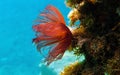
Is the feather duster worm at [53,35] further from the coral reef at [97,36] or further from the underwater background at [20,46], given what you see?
the underwater background at [20,46]

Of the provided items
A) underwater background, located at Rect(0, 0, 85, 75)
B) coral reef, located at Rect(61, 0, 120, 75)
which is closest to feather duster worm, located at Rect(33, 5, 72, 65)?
coral reef, located at Rect(61, 0, 120, 75)

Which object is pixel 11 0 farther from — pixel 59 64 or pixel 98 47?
pixel 98 47

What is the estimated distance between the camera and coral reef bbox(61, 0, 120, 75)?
1.74 m

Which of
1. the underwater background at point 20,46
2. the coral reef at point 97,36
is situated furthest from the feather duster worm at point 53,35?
the underwater background at point 20,46

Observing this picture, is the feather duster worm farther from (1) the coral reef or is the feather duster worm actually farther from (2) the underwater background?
(2) the underwater background

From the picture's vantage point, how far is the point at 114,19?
1793mm

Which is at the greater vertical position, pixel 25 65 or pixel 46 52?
pixel 25 65

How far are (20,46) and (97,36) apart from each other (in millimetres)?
25652

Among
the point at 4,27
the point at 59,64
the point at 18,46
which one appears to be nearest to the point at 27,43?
the point at 18,46

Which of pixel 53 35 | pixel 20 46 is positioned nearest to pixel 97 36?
pixel 53 35

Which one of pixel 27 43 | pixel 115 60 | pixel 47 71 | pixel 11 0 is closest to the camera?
pixel 115 60

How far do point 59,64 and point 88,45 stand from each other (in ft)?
59.3

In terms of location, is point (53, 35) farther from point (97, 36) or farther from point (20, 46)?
point (20, 46)

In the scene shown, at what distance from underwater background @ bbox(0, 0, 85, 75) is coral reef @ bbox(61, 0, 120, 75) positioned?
50.0 ft
